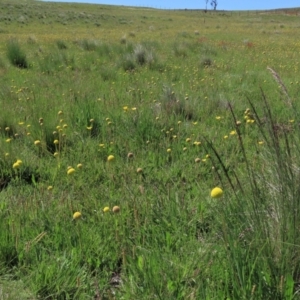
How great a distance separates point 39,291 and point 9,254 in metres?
0.37

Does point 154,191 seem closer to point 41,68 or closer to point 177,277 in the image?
point 177,277

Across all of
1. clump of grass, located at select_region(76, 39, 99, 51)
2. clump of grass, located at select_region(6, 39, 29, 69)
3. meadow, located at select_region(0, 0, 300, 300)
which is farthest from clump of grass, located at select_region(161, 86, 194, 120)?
clump of grass, located at select_region(76, 39, 99, 51)

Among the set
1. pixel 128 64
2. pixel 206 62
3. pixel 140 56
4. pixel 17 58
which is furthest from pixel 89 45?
pixel 206 62

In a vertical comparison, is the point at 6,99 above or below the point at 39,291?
above

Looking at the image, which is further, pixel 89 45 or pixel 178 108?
pixel 89 45

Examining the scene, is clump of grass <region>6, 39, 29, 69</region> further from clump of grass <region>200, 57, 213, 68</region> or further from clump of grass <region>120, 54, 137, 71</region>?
clump of grass <region>200, 57, 213, 68</region>

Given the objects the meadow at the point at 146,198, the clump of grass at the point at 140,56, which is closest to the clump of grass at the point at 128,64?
the clump of grass at the point at 140,56

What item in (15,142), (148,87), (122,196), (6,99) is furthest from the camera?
(148,87)

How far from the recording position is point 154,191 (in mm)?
3123

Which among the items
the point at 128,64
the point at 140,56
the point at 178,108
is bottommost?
the point at 178,108

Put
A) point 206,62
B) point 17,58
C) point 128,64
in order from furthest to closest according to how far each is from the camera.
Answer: point 206,62 < point 17,58 < point 128,64

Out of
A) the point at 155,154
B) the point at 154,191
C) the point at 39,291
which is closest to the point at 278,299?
the point at 39,291

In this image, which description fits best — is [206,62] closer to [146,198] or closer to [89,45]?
[89,45]

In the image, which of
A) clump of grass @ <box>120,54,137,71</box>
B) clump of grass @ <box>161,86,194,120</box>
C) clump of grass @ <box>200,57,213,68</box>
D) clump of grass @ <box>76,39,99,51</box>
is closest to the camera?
clump of grass @ <box>161,86,194,120</box>
